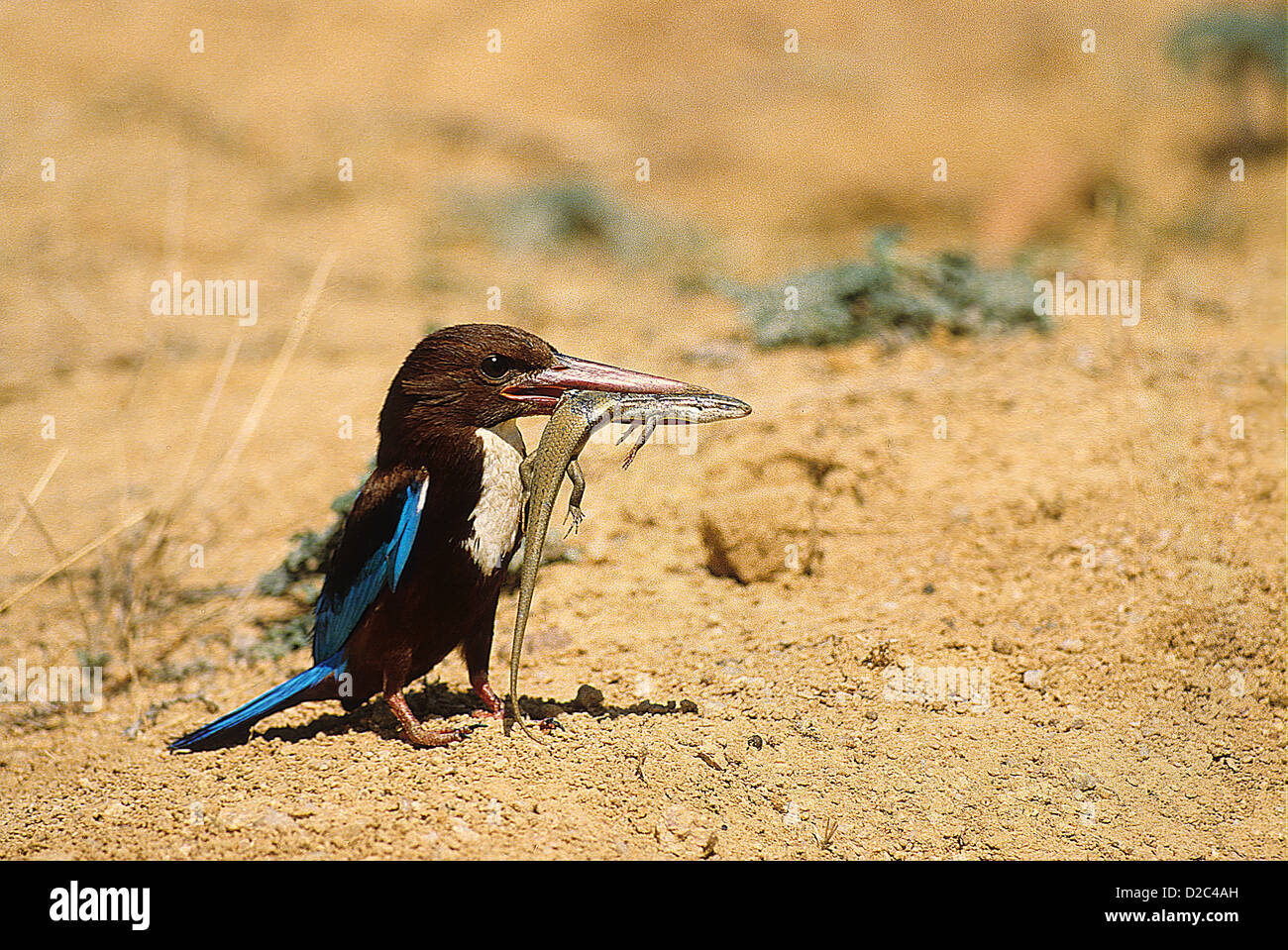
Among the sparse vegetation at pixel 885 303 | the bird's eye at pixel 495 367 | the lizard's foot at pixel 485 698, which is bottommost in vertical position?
the lizard's foot at pixel 485 698

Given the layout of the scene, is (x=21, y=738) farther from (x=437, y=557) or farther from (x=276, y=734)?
(x=437, y=557)

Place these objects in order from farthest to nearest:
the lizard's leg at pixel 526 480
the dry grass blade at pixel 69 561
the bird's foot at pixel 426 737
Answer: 1. the dry grass blade at pixel 69 561
2. the bird's foot at pixel 426 737
3. the lizard's leg at pixel 526 480

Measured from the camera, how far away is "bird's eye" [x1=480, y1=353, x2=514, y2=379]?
281 centimetres

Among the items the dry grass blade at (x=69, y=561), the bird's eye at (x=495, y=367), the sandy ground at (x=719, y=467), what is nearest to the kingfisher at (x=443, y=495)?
the bird's eye at (x=495, y=367)

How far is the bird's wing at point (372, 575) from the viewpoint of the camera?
112 inches

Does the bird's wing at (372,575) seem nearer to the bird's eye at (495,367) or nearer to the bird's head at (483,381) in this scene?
the bird's head at (483,381)

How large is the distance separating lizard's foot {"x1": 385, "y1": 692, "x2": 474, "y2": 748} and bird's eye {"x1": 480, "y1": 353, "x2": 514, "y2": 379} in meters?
0.92

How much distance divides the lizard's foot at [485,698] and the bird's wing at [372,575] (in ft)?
1.28

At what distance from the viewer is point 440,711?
331 centimetres

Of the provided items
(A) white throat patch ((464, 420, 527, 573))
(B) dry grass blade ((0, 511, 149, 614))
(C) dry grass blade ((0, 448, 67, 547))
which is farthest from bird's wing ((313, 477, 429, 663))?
(C) dry grass blade ((0, 448, 67, 547))

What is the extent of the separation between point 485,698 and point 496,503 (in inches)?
25.8

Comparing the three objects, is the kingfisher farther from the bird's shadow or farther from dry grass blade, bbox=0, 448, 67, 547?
dry grass blade, bbox=0, 448, 67, 547

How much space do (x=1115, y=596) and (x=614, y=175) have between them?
6.60m

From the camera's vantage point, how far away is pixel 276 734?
3.27m
